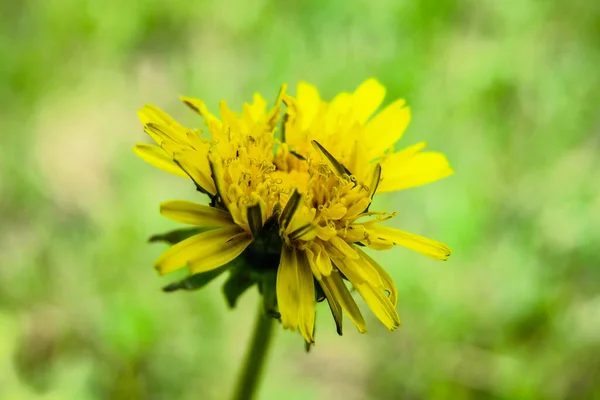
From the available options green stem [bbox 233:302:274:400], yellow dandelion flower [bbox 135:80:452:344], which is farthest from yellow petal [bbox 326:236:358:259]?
green stem [bbox 233:302:274:400]

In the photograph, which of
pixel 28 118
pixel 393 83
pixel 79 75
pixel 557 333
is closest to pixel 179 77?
pixel 79 75

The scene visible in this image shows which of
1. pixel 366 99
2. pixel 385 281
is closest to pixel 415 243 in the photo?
pixel 385 281

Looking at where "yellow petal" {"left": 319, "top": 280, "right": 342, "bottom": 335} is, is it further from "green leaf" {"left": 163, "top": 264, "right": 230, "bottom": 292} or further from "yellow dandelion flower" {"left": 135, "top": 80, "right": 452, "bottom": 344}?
"green leaf" {"left": 163, "top": 264, "right": 230, "bottom": 292}

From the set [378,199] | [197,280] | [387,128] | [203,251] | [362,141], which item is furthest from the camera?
[378,199]

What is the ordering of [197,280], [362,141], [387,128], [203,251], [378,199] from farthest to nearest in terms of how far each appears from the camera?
1. [378,199]
2. [387,128]
3. [362,141]
4. [197,280]
5. [203,251]

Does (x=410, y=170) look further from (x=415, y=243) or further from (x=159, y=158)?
(x=159, y=158)

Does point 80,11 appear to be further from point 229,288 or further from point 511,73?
point 229,288
